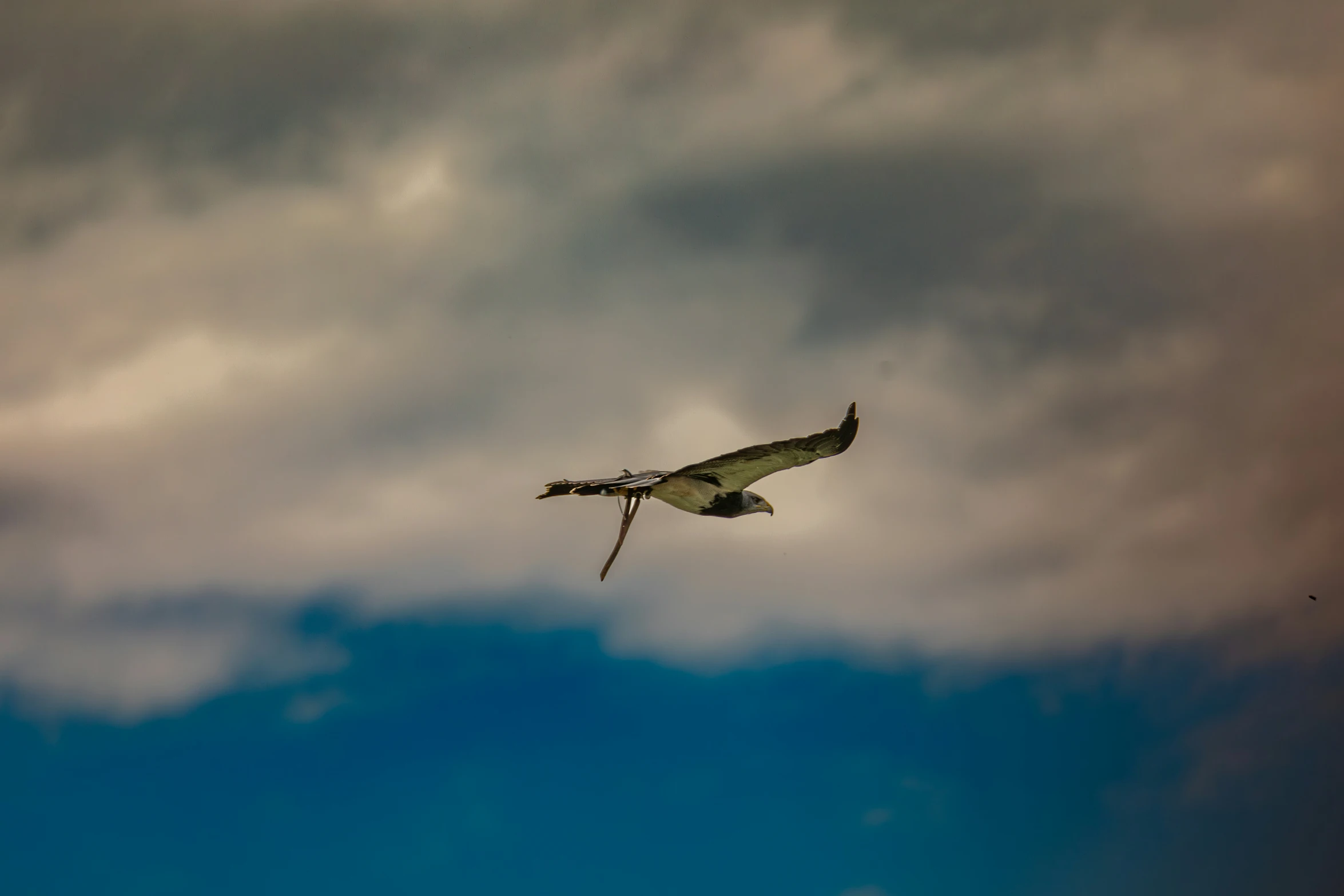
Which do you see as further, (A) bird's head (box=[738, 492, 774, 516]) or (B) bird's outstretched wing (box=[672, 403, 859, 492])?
(A) bird's head (box=[738, 492, 774, 516])

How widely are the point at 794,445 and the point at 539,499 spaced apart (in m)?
8.67

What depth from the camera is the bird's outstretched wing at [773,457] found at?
4212 centimetres

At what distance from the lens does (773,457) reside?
1722 inches

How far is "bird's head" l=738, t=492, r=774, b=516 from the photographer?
4859 centimetres

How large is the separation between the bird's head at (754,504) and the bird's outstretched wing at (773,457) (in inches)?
107

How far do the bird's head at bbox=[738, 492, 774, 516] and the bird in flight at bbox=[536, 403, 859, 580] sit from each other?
80 cm

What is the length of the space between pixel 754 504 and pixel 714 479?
4145 millimetres

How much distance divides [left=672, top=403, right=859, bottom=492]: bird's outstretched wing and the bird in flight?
0.06 feet

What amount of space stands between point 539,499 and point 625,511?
3.31m

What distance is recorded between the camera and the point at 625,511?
44656mm

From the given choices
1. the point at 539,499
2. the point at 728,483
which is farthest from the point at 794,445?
the point at 539,499

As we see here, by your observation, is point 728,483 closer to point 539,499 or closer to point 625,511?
point 625,511

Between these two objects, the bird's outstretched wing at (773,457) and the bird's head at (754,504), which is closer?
the bird's outstretched wing at (773,457)

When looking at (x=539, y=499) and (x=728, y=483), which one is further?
(x=728, y=483)
